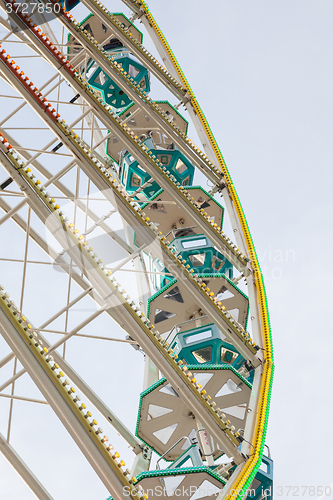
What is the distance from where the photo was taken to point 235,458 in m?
10.5

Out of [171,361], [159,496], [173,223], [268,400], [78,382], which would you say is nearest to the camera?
[159,496]

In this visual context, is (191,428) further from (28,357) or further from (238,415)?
(28,357)

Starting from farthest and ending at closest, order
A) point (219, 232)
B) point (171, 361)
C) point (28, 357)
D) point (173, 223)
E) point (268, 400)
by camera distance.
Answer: point (173, 223) < point (219, 232) < point (268, 400) < point (171, 361) < point (28, 357)

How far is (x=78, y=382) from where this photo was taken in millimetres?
13500

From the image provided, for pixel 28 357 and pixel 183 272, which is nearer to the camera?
pixel 28 357

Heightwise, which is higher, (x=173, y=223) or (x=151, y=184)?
(x=151, y=184)

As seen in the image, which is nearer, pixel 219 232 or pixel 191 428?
pixel 191 428

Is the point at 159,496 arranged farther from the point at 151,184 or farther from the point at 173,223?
the point at 151,184

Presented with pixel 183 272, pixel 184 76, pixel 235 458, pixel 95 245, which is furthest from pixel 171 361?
pixel 184 76

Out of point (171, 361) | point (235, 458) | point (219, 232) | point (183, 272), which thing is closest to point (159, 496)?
point (235, 458)

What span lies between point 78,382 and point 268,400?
4.02 metres

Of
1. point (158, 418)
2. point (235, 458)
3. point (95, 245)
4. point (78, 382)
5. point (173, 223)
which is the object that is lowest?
point (235, 458)

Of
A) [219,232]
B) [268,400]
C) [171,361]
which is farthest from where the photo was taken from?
[219,232]

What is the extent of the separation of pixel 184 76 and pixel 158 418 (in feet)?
47.0
